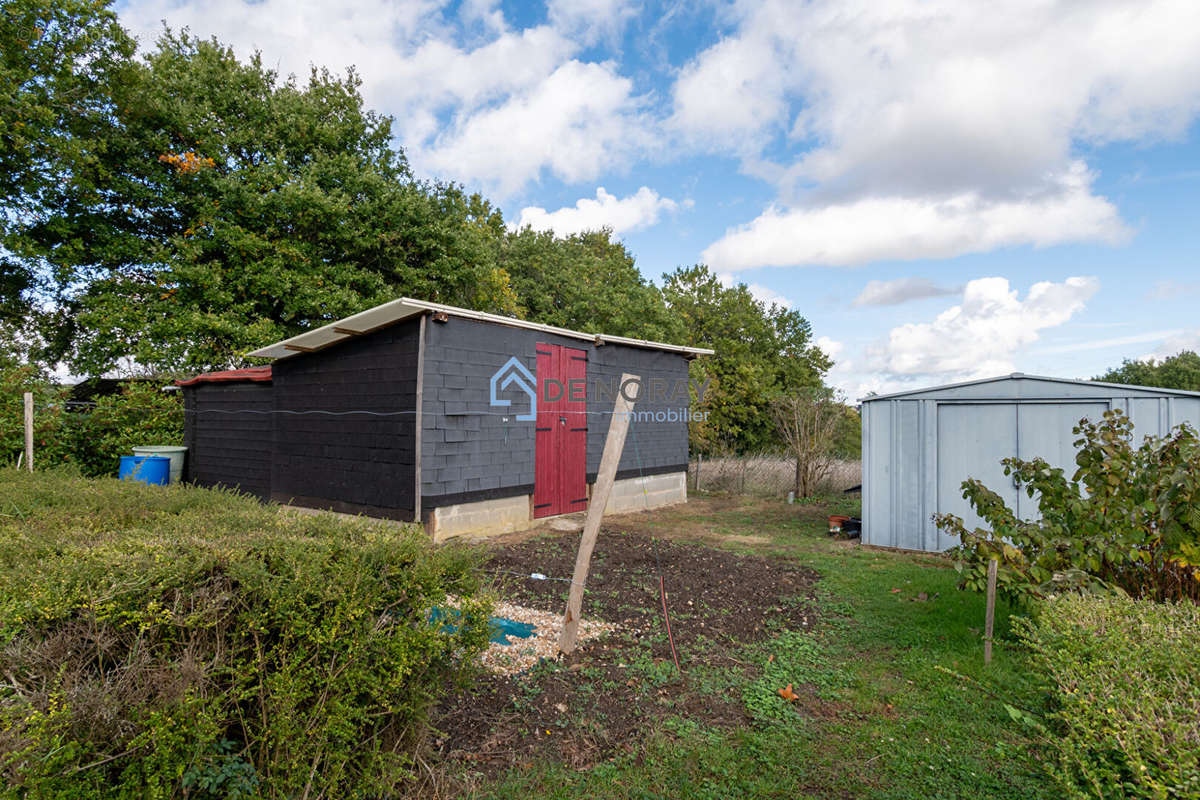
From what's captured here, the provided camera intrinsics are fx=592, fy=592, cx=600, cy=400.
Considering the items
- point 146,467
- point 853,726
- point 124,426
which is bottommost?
point 853,726

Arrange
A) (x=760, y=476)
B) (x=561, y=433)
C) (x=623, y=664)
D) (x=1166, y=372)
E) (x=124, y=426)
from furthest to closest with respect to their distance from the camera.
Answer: (x=1166, y=372)
(x=760, y=476)
(x=124, y=426)
(x=561, y=433)
(x=623, y=664)

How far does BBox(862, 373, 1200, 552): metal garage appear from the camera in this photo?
681 centimetres

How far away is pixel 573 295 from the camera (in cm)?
2148

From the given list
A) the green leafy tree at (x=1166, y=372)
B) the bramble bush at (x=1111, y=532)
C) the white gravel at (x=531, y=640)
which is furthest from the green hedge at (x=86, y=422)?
the green leafy tree at (x=1166, y=372)

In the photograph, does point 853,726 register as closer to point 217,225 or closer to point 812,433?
point 812,433

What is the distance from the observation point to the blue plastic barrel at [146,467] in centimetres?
955

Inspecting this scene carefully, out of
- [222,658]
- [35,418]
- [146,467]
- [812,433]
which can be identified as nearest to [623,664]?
[222,658]

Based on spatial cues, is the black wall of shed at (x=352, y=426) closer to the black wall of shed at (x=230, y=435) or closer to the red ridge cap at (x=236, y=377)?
the red ridge cap at (x=236, y=377)

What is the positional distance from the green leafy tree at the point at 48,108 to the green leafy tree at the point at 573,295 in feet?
38.5

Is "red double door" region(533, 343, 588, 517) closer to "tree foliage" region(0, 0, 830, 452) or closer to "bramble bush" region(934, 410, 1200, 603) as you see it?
"tree foliage" region(0, 0, 830, 452)

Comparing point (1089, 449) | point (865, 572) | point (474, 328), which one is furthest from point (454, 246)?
point (1089, 449)

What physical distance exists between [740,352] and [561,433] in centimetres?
1601

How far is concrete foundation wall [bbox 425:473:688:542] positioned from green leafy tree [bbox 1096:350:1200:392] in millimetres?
27003

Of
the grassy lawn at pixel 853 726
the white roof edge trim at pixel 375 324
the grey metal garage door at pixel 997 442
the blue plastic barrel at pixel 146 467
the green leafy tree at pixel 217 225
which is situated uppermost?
the green leafy tree at pixel 217 225
